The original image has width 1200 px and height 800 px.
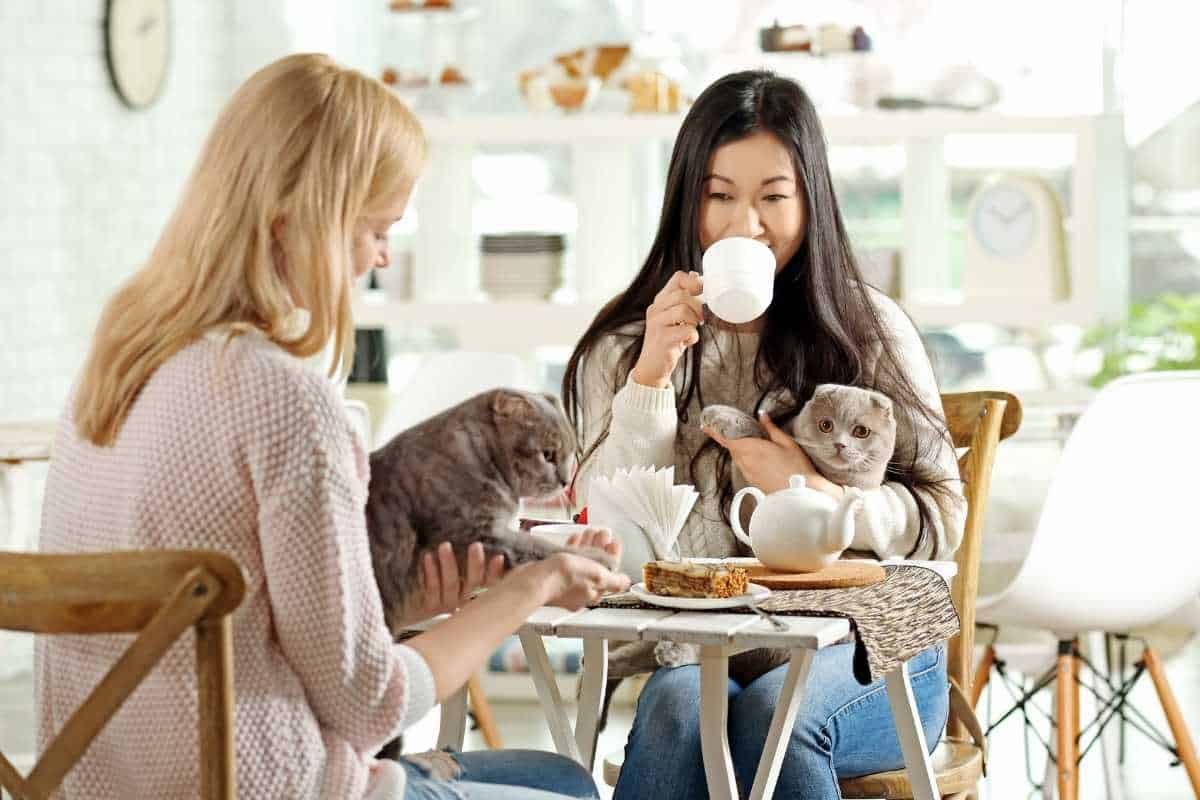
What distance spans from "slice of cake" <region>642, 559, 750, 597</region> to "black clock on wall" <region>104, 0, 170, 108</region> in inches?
151

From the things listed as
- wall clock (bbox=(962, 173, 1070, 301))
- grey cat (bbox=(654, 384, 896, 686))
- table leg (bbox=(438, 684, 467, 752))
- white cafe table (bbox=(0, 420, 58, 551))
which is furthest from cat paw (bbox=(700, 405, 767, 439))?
wall clock (bbox=(962, 173, 1070, 301))

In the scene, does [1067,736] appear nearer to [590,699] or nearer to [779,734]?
[590,699]

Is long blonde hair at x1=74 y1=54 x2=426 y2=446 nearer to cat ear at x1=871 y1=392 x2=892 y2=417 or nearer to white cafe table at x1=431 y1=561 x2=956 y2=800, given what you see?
white cafe table at x1=431 y1=561 x2=956 y2=800

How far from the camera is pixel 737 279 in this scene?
2094mm

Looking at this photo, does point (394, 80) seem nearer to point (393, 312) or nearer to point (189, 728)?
point (393, 312)

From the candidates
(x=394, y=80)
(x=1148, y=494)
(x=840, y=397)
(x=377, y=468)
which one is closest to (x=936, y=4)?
(x=394, y=80)

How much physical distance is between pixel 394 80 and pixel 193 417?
3736mm

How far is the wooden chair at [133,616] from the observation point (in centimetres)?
113

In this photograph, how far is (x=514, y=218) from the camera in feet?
20.1

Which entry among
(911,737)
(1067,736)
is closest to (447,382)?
(1067,736)

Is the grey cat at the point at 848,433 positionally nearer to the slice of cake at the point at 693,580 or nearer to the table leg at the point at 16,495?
the slice of cake at the point at 693,580

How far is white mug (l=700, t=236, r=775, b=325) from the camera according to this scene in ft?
6.88

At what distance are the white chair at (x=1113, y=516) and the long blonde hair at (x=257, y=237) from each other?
82.0 inches

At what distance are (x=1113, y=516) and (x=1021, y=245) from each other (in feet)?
5.32
